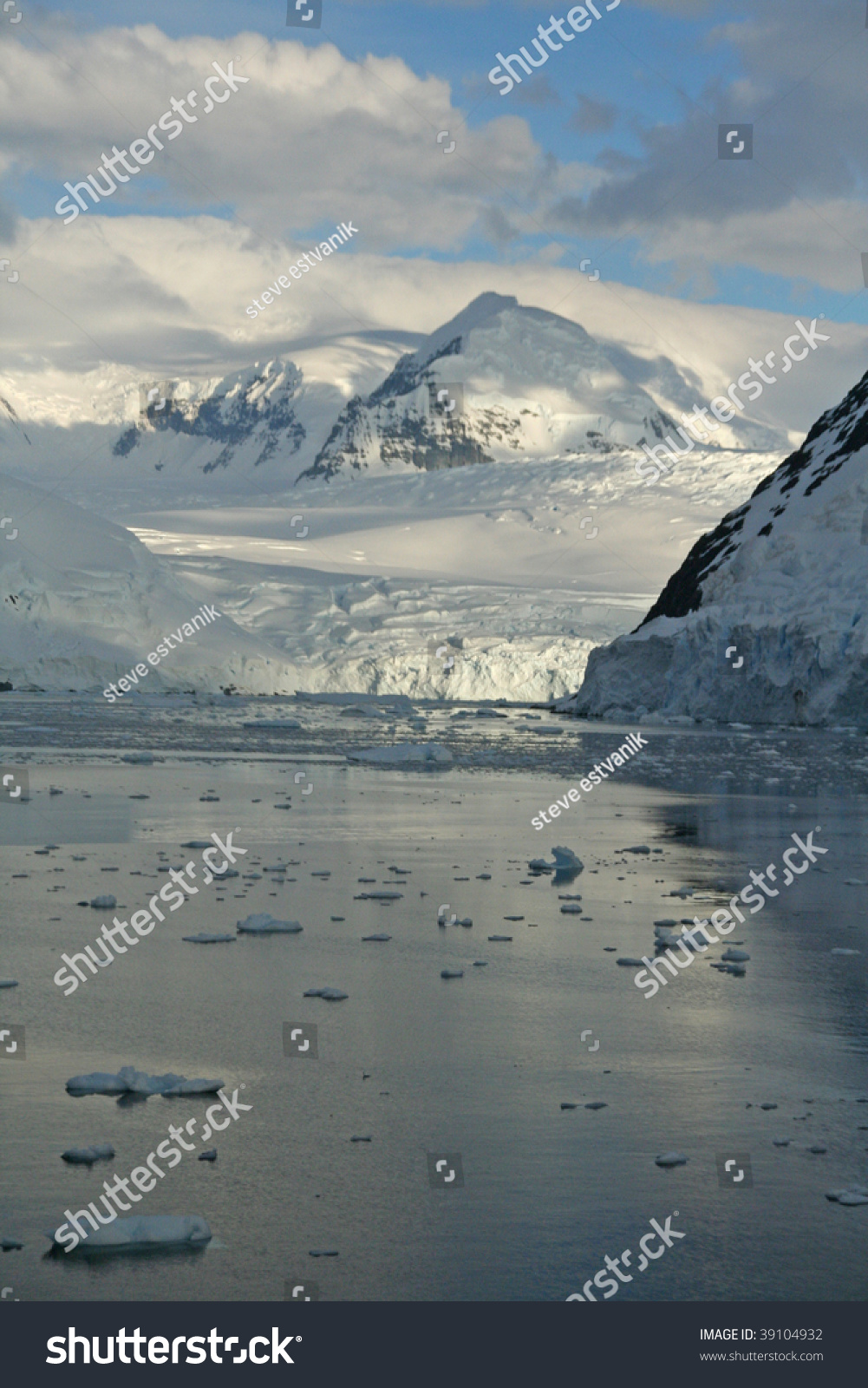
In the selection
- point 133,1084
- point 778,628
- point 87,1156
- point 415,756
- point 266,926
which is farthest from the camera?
point 778,628

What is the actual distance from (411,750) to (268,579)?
231 feet

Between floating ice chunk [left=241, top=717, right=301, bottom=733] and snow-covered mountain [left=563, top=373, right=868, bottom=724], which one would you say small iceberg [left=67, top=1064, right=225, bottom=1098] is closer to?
floating ice chunk [left=241, top=717, right=301, bottom=733]

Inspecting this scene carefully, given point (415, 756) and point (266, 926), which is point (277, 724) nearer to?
point (415, 756)

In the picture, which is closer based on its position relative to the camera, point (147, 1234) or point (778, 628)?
point (147, 1234)

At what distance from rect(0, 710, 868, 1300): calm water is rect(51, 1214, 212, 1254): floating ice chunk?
0.19 ft

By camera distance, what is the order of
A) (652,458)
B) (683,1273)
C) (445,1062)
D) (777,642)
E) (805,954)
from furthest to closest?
(652,458)
(777,642)
(805,954)
(445,1062)
(683,1273)

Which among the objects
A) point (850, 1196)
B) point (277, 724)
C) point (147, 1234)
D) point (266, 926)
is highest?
point (277, 724)

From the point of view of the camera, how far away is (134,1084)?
5.56 m

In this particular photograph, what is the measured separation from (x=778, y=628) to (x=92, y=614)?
28065 mm

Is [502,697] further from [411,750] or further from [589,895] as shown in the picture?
[589,895]

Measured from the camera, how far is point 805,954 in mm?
8430

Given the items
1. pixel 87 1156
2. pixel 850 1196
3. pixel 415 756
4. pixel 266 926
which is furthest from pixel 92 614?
pixel 850 1196

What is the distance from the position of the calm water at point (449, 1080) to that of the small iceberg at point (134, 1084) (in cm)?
9

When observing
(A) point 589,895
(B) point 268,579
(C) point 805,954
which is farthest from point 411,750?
(B) point 268,579
